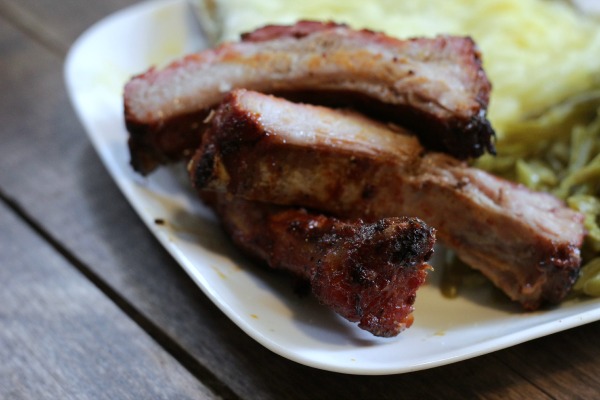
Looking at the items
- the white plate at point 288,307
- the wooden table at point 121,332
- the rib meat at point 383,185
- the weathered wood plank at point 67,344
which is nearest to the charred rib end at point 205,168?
the rib meat at point 383,185

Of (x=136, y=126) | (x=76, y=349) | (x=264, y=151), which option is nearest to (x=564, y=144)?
(x=264, y=151)

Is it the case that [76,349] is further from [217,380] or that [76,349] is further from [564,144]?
[564,144]

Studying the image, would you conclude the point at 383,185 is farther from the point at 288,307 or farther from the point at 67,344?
the point at 67,344

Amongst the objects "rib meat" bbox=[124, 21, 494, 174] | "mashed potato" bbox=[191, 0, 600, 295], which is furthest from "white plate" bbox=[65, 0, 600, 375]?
"mashed potato" bbox=[191, 0, 600, 295]

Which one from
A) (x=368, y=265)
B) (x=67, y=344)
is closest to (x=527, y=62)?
(x=368, y=265)

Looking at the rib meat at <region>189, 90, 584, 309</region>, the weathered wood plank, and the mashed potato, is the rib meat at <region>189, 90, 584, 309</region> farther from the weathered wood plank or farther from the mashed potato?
the weathered wood plank

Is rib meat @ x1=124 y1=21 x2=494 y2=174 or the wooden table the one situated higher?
rib meat @ x1=124 y1=21 x2=494 y2=174
